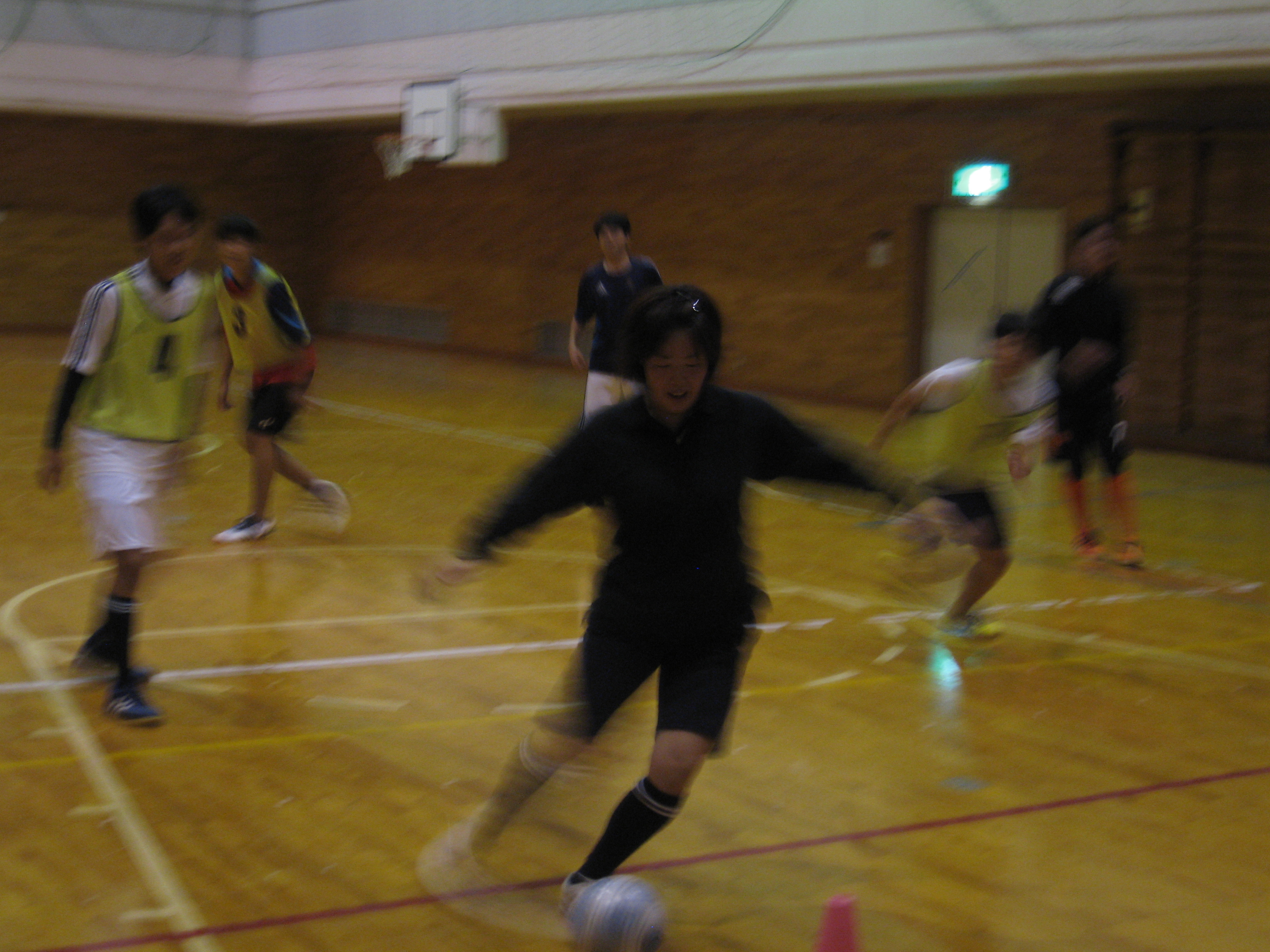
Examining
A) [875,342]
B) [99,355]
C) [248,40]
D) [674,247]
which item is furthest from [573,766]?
[248,40]

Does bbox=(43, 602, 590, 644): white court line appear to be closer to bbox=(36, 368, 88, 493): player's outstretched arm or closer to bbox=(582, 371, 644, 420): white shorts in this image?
bbox=(36, 368, 88, 493): player's outstretched arm

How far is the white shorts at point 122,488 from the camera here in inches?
185

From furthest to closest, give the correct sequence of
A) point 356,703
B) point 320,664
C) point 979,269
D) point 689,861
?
point 979,269 → point 320,664 → point 356,703 → point 689,861

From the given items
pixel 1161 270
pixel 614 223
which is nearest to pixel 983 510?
pixel 614 223

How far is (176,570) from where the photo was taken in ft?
22.9

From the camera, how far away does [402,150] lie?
55.9 ft

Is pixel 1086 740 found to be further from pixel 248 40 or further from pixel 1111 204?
pixel 248 40

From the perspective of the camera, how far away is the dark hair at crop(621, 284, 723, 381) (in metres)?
3.09

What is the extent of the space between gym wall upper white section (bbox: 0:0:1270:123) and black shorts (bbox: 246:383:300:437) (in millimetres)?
6736

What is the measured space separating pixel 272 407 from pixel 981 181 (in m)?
8.68

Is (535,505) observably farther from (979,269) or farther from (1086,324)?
(979,269)

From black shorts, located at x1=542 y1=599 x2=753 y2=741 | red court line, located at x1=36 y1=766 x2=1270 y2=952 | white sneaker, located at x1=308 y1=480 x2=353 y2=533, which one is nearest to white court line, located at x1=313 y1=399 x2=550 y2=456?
white sneaker, located at x1=308 y1=480 x2=353 y2=533

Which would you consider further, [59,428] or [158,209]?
[59,428]

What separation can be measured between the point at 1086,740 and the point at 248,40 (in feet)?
59.5
